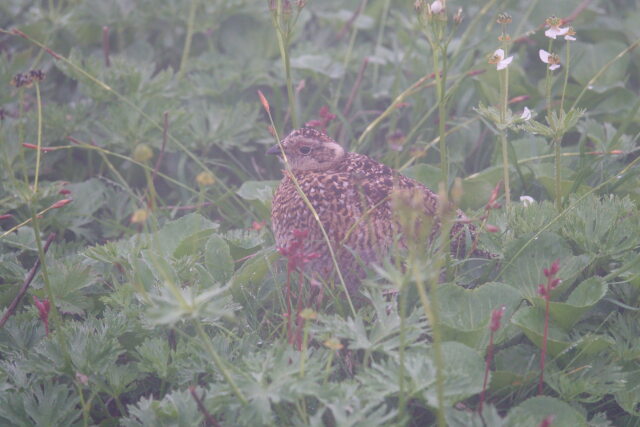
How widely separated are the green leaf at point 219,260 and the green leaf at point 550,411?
1228mm

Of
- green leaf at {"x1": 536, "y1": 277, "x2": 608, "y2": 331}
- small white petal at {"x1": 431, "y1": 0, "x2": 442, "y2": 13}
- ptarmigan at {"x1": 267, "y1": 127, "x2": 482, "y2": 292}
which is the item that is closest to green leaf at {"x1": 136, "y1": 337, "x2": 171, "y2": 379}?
ptarmigan at {"x1": 267, "y1": 127, "x2": 482, "y2": 292}

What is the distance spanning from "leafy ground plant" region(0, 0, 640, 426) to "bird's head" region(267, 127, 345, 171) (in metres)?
0.16

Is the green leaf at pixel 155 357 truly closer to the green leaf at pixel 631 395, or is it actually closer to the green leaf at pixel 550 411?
the green leaf at pixel 550 411

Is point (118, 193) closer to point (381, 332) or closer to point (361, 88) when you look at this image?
point (361, 88)

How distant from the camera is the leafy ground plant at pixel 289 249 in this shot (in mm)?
2088

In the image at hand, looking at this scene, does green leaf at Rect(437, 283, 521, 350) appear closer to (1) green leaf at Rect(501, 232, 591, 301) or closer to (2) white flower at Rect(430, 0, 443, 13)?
(1) green leaf at Rect(501, 232, 591, 301)

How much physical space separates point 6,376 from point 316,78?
2.71m

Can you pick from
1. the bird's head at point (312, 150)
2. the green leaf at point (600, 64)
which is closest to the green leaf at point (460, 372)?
the bird's head at point (312, 150)

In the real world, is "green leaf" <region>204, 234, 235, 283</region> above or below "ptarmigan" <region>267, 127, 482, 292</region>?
below

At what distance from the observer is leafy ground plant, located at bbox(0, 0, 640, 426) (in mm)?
2088

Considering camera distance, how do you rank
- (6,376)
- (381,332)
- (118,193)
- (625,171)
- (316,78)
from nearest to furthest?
(381,332), (6,376), (625,171), (118,193), (316,78)

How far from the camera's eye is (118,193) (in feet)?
12.3

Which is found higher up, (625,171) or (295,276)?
(625,171)

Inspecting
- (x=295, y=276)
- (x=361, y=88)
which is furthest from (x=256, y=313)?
(x=361, y=88)
